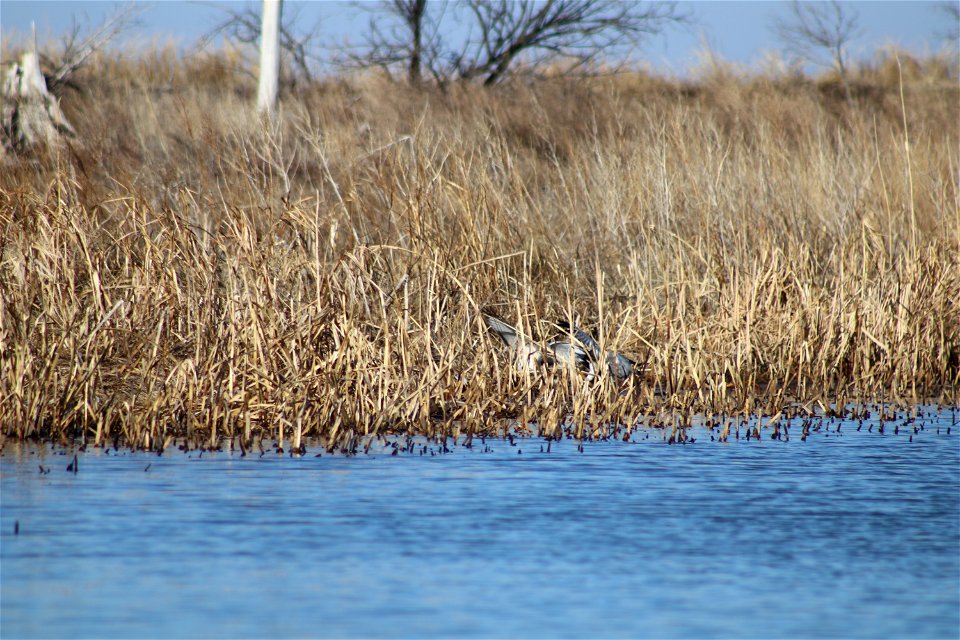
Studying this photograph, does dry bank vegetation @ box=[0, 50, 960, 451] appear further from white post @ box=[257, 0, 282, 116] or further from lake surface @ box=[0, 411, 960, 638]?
white post @ box=[257, 0, 282, 116]

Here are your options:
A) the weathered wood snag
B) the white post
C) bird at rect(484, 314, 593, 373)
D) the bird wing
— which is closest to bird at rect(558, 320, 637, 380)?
bird at rect(484, 314, 593, 373)

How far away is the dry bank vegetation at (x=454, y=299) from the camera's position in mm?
5719

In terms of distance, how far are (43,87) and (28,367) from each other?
9.69m

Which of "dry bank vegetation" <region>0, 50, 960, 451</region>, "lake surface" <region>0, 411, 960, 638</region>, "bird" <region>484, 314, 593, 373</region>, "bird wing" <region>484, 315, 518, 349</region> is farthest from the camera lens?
"bird wing" <region>484, 315, 518, 349</region>

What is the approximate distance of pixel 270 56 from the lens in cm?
1734

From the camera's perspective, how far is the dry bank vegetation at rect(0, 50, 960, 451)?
572 cm

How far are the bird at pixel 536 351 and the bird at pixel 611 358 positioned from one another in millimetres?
46

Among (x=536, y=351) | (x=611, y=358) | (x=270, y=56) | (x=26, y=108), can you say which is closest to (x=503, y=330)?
(x=536, y=351)

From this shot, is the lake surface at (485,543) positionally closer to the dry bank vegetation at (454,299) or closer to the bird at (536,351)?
the dry bank vegetation at (454,299)

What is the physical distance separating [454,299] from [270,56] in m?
11.2

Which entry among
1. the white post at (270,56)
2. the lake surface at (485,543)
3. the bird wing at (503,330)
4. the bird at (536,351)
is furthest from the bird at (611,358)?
the white post at (270,56)

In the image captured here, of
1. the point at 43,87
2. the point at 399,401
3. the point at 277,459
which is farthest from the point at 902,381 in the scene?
the point at 43,87

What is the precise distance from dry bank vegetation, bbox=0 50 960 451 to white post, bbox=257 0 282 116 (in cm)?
661

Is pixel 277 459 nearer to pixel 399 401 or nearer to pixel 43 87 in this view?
pixel 399 401
